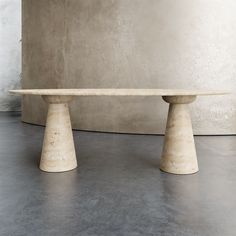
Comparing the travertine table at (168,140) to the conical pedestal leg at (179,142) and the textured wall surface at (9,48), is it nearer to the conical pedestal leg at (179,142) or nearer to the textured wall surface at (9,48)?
the conical pedestal leg at (179,142)

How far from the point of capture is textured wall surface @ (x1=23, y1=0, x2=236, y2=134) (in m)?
3.46

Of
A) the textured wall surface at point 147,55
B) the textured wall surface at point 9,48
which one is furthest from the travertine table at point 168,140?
the textured wall surface at point 9,48

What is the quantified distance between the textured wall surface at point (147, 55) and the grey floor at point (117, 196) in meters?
0.89

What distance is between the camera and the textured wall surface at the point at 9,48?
5.45 m

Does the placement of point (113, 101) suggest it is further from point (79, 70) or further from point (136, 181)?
point (136, 181)

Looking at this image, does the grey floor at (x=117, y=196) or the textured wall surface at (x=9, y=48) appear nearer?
the grey floor at (x=117, y=196)

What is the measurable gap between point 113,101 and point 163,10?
128 cm

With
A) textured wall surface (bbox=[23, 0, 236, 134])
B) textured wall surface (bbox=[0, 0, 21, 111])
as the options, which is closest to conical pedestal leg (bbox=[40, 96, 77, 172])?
textured wall surface (bbox=[23, 0, 236, 134])

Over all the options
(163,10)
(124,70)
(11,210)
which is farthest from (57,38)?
(11,210)

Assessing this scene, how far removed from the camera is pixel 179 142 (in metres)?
2.10

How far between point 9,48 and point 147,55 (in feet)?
10.6

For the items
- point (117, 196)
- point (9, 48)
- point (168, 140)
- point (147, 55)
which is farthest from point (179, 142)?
point (9, 48)

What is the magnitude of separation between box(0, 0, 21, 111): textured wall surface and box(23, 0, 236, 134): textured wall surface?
209cm

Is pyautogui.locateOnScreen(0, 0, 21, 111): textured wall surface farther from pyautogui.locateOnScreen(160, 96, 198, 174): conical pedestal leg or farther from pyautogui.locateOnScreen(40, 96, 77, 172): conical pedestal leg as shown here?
pyautogui.locateOnScreen(160, 96, 198, 174): conical pedestal leg
